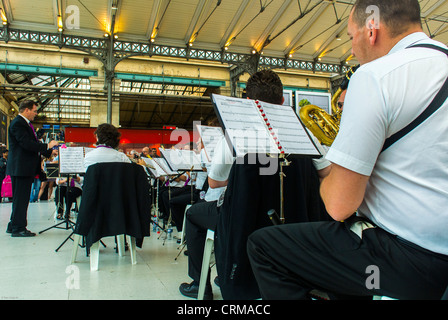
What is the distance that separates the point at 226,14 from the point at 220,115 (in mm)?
11518

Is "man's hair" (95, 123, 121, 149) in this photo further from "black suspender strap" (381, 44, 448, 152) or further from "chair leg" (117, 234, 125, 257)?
"black suspender strap" (381, 44, 448, 152)

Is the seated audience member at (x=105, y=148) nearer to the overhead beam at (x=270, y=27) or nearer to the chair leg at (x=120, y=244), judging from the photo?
the chair leg at (x=120, y=244)

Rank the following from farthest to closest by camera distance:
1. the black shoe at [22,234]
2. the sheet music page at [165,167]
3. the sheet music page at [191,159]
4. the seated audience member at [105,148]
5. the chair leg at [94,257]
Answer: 1. the sheet music page at [165,167]
2. the black shoe at [22,234]
3. the sheet music page at [191,159]
4. the seated audience member at [105,148]
5. the chair leg at [94,257]

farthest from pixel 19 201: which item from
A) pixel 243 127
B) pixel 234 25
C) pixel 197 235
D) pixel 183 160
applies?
pixel 234 25

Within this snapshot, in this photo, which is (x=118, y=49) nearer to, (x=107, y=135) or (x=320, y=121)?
(x=107, y=135)

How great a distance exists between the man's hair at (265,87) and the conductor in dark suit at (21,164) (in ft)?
11.1

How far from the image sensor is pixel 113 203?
2947 mm

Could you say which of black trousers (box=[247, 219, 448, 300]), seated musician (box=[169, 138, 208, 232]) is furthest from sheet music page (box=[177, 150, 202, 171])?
black trousers (box=[247, 219, 448, 300])

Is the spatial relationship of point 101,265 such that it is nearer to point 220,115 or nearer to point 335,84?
point 220,115

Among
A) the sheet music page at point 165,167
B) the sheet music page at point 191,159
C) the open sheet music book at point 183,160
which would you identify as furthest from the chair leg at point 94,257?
the sheet music page at point 165,167

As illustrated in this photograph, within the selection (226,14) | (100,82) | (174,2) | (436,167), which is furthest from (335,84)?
(436,167)

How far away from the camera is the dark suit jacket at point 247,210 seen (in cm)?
144

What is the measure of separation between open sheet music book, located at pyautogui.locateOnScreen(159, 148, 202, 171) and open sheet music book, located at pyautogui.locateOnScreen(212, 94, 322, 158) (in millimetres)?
2226

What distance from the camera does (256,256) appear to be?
1.02 meters
